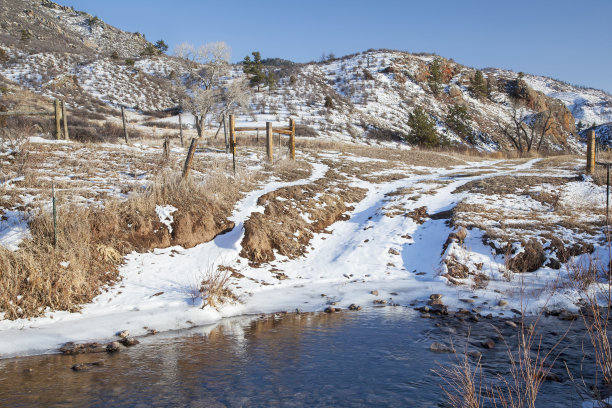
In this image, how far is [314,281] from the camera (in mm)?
9711

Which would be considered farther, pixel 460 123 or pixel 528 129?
pixel 528 129

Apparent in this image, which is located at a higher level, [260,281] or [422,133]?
[422,133]

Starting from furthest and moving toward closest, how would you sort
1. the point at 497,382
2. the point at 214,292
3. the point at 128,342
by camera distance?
the point at 214,292 → the point at 128,342 → the point at 497,382

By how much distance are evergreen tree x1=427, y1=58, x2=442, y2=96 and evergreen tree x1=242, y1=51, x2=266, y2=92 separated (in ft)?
81.1

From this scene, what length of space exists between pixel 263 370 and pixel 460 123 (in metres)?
51.8

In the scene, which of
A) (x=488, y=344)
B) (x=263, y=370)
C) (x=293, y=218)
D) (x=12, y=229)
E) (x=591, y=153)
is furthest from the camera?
(x=591, y=153)

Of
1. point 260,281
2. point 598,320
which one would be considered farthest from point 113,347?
point 598,320

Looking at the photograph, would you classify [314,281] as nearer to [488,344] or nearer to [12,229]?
[488,344]

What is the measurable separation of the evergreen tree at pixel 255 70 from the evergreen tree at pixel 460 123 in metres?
24.5

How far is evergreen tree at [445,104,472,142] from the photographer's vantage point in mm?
52188

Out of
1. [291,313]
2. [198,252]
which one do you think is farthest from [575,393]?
[198,252]

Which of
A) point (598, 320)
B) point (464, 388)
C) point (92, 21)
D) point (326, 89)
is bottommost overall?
point (464, 388)

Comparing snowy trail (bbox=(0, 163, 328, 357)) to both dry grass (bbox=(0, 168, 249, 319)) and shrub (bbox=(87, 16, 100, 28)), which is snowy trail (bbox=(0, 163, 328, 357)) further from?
shrub (bbox=(87, 16, 100, 28))

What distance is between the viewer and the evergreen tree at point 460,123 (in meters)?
52.2
